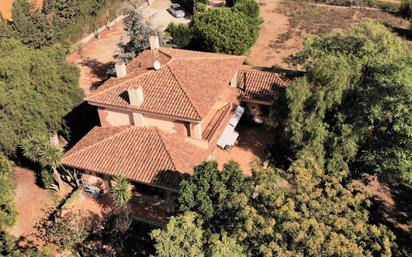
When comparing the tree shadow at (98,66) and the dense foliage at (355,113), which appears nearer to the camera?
the dense foliage at (355,113)

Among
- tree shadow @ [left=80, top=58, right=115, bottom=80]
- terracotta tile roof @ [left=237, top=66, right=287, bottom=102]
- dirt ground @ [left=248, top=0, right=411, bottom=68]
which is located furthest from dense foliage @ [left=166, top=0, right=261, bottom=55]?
tree shadow @ [left=80, top=58, right=115, bottom=80]

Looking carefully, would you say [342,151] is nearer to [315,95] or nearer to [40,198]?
[315,95]

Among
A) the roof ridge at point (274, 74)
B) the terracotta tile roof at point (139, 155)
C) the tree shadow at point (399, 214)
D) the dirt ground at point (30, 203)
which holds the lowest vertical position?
the dirt ground at point (30, 203)

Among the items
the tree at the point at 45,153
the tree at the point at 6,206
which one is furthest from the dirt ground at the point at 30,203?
the tree at the point at 6,206

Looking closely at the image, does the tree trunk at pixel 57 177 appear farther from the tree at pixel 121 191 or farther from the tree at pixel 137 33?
the tree at pixel 137 33

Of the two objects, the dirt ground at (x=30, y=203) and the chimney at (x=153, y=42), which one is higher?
the chimney at (x=153, y=42)

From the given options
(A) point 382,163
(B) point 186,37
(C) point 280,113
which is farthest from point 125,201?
(B) point 186,37

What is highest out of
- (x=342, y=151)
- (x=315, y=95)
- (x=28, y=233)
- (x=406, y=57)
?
(x=406, y=57)
